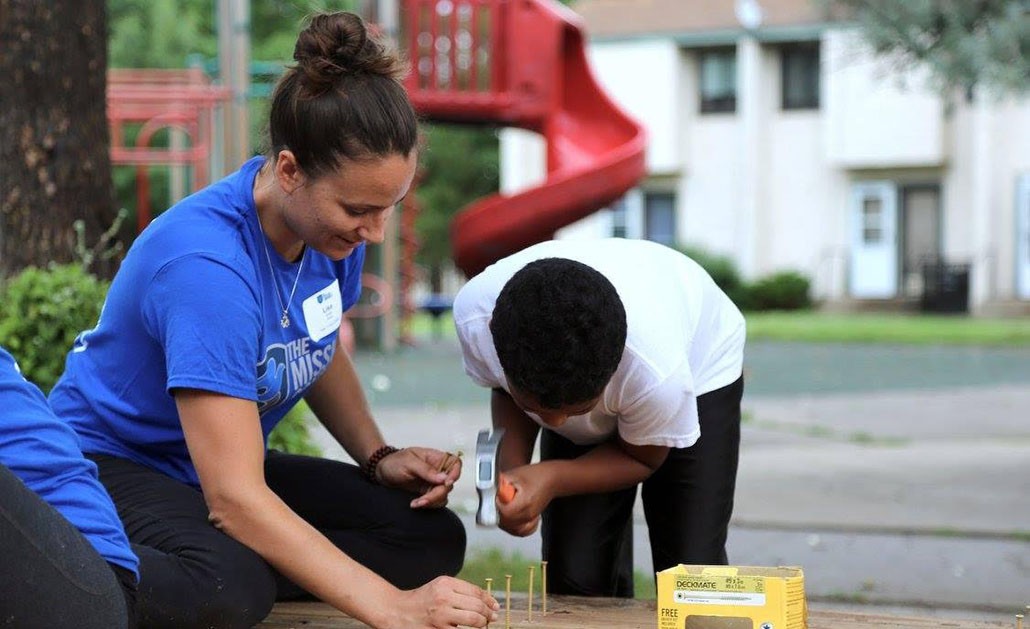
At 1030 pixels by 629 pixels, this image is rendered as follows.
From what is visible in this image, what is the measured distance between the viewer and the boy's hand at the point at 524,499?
3.16 meters

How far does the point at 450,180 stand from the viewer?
126 feet

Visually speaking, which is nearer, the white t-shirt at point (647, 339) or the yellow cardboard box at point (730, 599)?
the yellow cardboard box at point (730, 599)

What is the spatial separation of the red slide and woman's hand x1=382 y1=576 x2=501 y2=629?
1254 centimetres

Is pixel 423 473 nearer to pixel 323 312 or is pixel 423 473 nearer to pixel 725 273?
pixel 323 312

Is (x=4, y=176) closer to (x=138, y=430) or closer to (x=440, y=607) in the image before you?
(x=138, y=430)

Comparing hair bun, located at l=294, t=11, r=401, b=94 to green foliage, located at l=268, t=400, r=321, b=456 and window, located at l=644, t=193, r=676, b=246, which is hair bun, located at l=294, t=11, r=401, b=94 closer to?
green foliage, located at l=268, t=400, r=321, b=456

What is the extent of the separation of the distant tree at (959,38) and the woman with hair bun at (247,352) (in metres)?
13.3

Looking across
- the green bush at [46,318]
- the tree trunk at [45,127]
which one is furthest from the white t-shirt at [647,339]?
the tree trunk at [45,127]

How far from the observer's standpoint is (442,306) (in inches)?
796

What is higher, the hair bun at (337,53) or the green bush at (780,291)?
the hair bun at (337,53)

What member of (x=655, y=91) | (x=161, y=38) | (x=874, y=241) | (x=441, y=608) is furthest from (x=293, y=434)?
(x=655, y=91)

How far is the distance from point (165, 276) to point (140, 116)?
11.4 m

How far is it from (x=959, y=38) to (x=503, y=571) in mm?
12322

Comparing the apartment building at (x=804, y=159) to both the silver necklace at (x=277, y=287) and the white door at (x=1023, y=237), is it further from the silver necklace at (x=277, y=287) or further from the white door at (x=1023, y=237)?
the silver necklace at (x=277, y=287)
